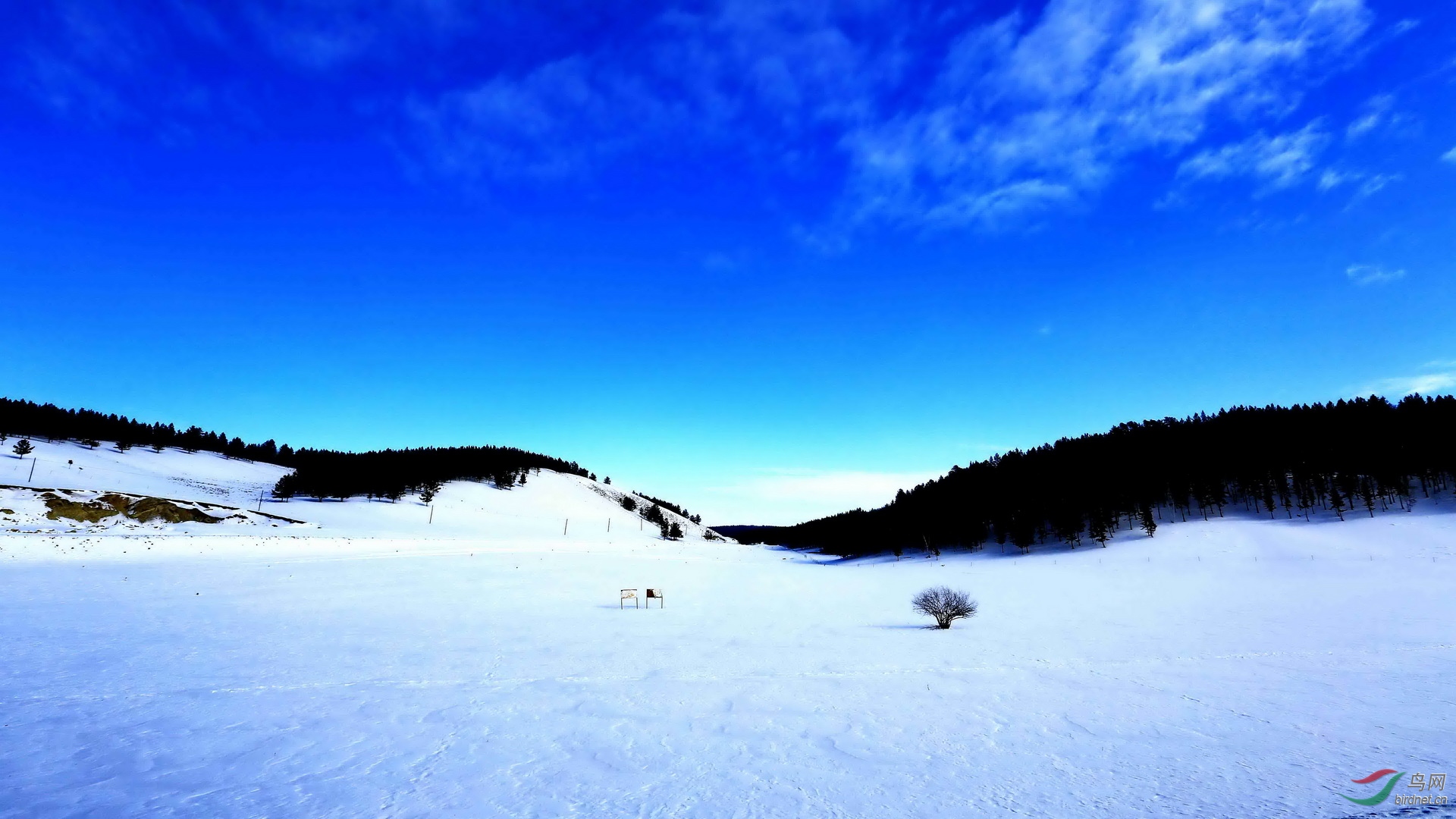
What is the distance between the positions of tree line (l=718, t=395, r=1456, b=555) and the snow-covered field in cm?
4326

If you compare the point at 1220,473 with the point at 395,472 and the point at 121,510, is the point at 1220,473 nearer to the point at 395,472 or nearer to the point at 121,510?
the point at 121,510

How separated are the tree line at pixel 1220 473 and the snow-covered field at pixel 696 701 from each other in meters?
43.3

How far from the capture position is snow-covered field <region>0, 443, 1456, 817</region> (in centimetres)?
751

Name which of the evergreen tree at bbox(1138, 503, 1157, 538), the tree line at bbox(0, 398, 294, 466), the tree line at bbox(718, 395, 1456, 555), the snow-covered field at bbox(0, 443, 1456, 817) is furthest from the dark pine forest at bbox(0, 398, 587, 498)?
the evergreen tree at bbox(1138, 503, 1157, 538)

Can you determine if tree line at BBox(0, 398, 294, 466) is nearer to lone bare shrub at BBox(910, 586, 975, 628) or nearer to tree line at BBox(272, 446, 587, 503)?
tree line at BBox(272, 446, 587, 503)

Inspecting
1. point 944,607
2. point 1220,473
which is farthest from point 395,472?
point 1220,473

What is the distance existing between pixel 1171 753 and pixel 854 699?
17.6ft

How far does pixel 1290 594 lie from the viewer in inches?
1153

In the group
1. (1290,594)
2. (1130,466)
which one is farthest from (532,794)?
(1130,466)

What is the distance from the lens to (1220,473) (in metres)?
72.4

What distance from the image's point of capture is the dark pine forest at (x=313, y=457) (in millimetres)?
112312

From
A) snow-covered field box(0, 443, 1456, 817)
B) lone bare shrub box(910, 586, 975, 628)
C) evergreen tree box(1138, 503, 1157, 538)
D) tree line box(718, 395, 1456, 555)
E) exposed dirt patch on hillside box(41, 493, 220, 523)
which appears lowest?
snow-covered field box(0, 443, 1456, 817)

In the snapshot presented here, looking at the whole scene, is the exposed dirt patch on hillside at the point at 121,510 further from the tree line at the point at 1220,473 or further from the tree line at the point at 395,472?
the tree line at the point at 1220,473

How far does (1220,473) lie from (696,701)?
87.7 meters
